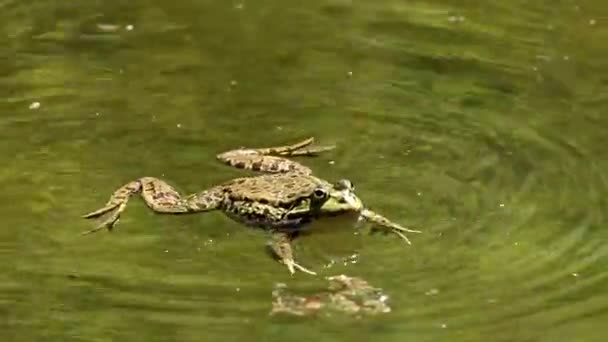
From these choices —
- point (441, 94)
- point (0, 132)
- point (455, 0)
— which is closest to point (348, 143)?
point (441, 94)

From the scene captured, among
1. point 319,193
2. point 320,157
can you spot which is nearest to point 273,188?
point 319,193

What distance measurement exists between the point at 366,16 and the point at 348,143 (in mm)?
1823

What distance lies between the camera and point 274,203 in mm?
5590

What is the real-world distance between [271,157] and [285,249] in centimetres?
84

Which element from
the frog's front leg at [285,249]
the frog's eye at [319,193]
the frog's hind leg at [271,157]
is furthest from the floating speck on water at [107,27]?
the frog's eye at [319,193]

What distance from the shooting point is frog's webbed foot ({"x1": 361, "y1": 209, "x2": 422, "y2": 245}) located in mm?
5410

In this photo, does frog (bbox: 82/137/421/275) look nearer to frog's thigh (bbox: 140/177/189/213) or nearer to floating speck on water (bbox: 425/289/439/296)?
frog's thigh (bbox: 140/177/189/213)

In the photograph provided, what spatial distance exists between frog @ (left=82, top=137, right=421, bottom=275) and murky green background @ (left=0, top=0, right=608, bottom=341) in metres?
0.06

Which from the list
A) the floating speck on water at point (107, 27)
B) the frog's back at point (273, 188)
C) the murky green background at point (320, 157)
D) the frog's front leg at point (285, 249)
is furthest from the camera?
→ the floating speck on water at point (107, 27)

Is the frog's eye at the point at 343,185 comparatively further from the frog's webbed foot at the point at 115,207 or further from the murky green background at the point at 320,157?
the frog's webbed foot at the point at 115,207

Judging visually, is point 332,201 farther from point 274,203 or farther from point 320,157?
point 320,157

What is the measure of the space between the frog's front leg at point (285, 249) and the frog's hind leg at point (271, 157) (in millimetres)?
475

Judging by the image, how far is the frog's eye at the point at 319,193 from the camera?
17.8 feet

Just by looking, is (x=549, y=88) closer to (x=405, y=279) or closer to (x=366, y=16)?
(x=366, y=16)
